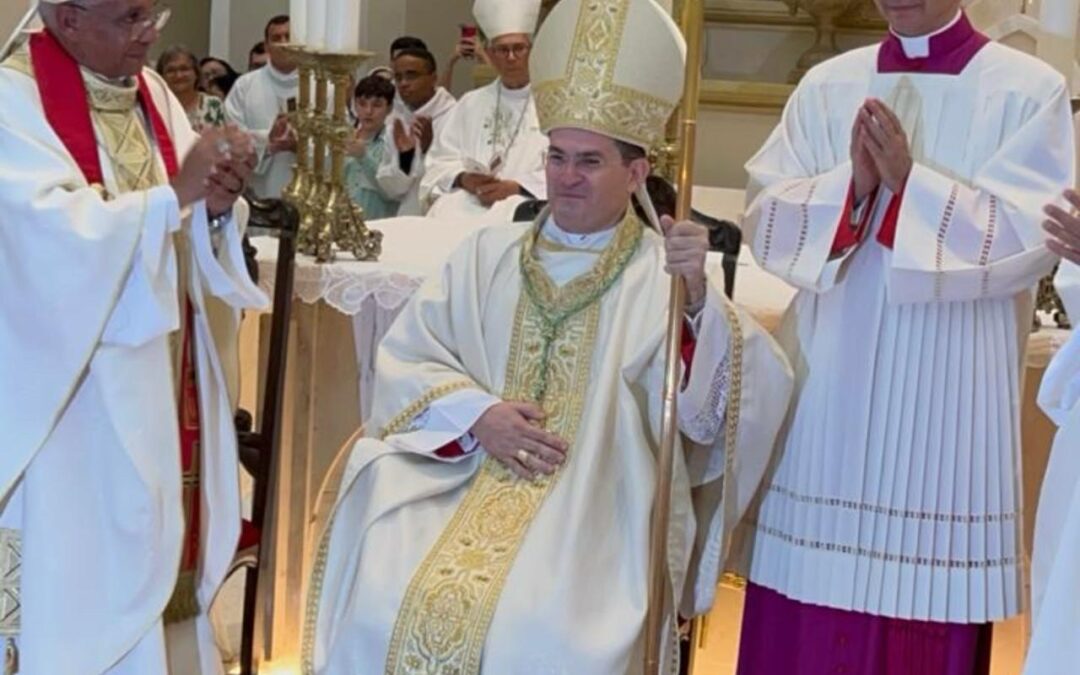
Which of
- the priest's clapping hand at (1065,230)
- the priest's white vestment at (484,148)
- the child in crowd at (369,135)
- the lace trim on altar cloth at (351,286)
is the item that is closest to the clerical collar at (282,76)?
the child in crowd at (369,135)

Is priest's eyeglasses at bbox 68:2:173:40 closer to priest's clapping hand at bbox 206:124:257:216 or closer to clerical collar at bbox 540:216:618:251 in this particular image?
priest's clapping hand at bbox 206:124:257:216

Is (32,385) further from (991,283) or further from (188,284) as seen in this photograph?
(991,283)

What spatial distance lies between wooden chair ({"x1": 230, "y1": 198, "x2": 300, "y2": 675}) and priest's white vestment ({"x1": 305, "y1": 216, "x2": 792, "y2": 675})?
0.31 m

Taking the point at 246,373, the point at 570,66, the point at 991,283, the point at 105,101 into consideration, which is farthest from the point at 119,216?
the point at 246,373

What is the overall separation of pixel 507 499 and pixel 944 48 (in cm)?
113

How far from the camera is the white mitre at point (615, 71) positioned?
8.74 feet

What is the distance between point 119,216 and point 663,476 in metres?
1.01

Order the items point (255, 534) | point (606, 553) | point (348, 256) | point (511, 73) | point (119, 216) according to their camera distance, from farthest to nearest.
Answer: point (511, 73), point (348, 256), point (255, 534), point (606, 553), point (119, 216)

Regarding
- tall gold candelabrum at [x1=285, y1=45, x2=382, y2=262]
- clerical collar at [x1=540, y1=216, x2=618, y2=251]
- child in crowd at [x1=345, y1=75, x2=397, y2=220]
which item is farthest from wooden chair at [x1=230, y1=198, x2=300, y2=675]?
child in crowd at [x1=345, y1=75, x2=397, y2=220]

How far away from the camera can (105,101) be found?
2572mm

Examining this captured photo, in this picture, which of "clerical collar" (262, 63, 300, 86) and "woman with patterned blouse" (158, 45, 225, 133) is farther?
"clerical collar" (262, 63, 300, 86)

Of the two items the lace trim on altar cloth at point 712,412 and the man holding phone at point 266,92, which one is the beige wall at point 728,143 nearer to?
the man holding phone at point 266,92

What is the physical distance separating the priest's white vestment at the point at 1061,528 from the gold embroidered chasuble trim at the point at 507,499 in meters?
0.81

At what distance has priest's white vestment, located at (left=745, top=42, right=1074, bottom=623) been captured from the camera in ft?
8.22
